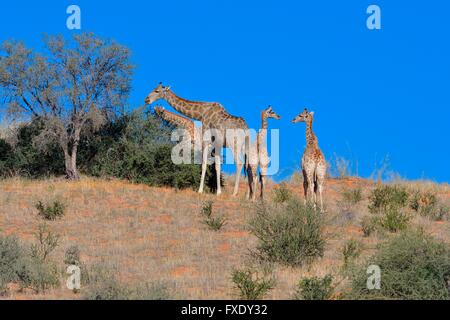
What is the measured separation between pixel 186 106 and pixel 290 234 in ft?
38.8

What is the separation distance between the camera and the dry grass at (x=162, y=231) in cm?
1345

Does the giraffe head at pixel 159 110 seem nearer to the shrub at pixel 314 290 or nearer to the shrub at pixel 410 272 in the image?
the shrub at pixel 410 272

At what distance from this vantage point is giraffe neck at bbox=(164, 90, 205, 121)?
25917mm

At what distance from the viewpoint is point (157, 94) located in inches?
1070

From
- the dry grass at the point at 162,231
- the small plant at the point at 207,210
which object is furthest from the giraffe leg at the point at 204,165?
the small plant at the point at 207,210

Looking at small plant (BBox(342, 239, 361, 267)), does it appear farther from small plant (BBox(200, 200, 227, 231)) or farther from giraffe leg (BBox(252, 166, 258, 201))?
giraffe leg (BBox(252, 166, 258, 201))

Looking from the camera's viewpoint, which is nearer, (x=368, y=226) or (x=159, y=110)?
(x=368, y=226)

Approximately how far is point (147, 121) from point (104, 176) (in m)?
2.57

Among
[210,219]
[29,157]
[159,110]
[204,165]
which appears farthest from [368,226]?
[29,157]

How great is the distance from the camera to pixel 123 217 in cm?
2066

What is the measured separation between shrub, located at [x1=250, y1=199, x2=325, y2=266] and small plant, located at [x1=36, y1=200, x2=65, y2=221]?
6680 mm

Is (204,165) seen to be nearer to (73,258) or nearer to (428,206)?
(428,206)
